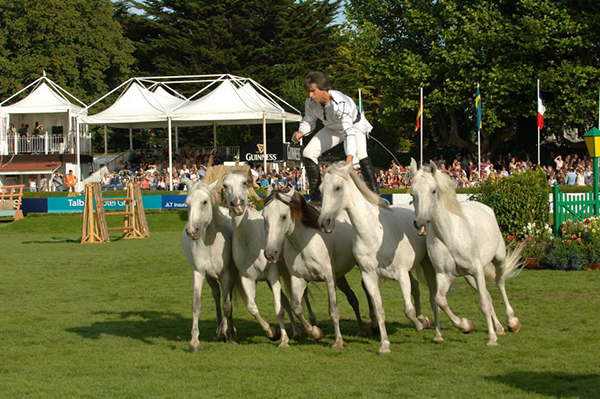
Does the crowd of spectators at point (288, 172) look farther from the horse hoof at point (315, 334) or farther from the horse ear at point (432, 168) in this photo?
the horse ear at point (432, 168)

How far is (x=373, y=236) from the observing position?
355 inches

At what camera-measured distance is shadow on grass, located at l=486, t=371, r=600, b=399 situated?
6.83 metres

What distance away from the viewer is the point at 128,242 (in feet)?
84.5

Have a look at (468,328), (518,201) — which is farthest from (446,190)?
(518,201)

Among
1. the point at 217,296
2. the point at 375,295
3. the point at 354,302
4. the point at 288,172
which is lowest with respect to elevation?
the point at 354,302

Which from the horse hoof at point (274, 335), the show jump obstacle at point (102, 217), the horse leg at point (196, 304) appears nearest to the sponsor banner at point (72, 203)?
the show jump obstacle at point (102, 217)

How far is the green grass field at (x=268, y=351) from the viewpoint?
287 inches

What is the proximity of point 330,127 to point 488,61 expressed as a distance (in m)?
34.5


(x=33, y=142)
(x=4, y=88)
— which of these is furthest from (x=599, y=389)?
(x=4, y=88)

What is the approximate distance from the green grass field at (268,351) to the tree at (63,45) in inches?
1767

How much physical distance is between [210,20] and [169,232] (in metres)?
34.6

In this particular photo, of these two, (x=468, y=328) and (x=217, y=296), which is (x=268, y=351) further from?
(x=468, y=328)

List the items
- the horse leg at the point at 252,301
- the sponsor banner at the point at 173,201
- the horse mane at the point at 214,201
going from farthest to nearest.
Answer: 1. the sponsor banner at the point at 173,201
2. the horse leg at the point at 252,301
3. the horse mane at the point at 214,201

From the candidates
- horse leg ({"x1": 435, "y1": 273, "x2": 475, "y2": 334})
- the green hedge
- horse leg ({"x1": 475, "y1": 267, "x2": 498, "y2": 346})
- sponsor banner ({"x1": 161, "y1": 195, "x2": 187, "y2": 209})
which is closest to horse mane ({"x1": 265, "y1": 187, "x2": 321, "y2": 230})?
horse leg ({"x1": 435, "y1": 273, "x2": 475, "y2": 334})
